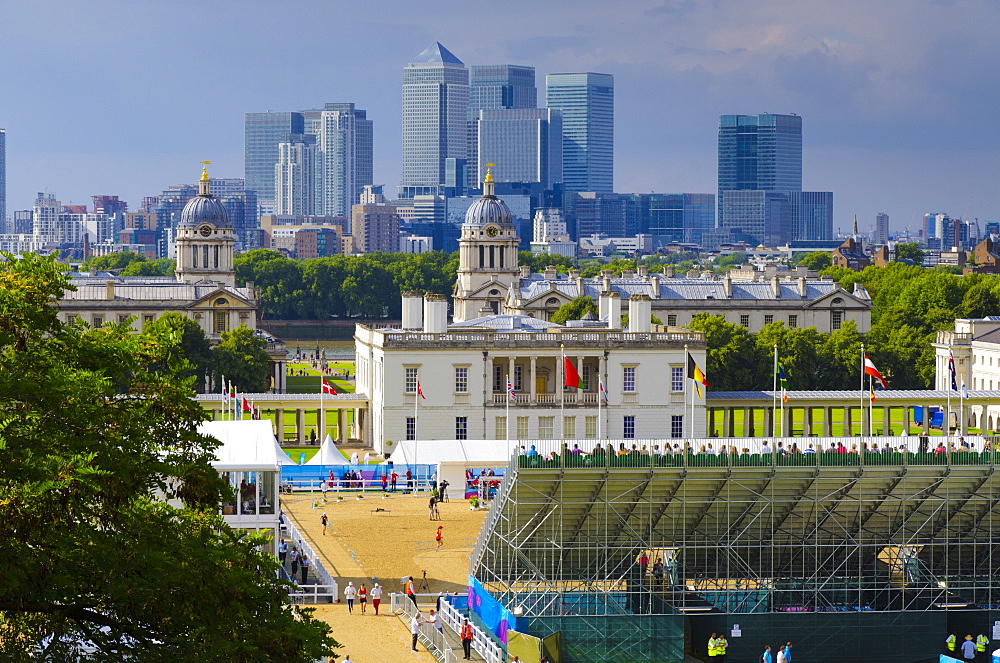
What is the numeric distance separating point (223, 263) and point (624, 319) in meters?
54.0

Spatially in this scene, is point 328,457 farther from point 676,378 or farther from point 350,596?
point 350,596

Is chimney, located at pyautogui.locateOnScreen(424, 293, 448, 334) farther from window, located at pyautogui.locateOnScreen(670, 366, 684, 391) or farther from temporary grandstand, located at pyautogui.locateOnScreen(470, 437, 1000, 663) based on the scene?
temporary grandstand, located at pyautogui.locateOnScreen(470, 437, 1000, 663)

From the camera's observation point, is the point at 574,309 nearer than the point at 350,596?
No

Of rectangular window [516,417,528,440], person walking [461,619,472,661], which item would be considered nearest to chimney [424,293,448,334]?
rectangular window [516,417,528,440]

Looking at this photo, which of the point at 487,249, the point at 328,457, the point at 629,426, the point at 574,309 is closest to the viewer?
the point at 328,457

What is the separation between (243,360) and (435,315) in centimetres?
2938

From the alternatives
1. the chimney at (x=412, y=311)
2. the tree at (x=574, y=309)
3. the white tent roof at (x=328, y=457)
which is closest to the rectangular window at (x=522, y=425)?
the chimney at (x=412, y=311)

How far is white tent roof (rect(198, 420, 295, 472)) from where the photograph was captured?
5266 centimetres

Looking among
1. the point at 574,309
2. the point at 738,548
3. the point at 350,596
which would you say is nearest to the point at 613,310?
the point at 574,309

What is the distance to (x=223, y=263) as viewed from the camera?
166m

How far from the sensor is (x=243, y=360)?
387 ft

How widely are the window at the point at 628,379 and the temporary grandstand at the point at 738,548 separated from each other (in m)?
39.3

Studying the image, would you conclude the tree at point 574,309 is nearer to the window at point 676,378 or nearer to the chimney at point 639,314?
the chimney at point 639,314

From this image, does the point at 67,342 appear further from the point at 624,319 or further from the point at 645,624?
the point at 624,319
